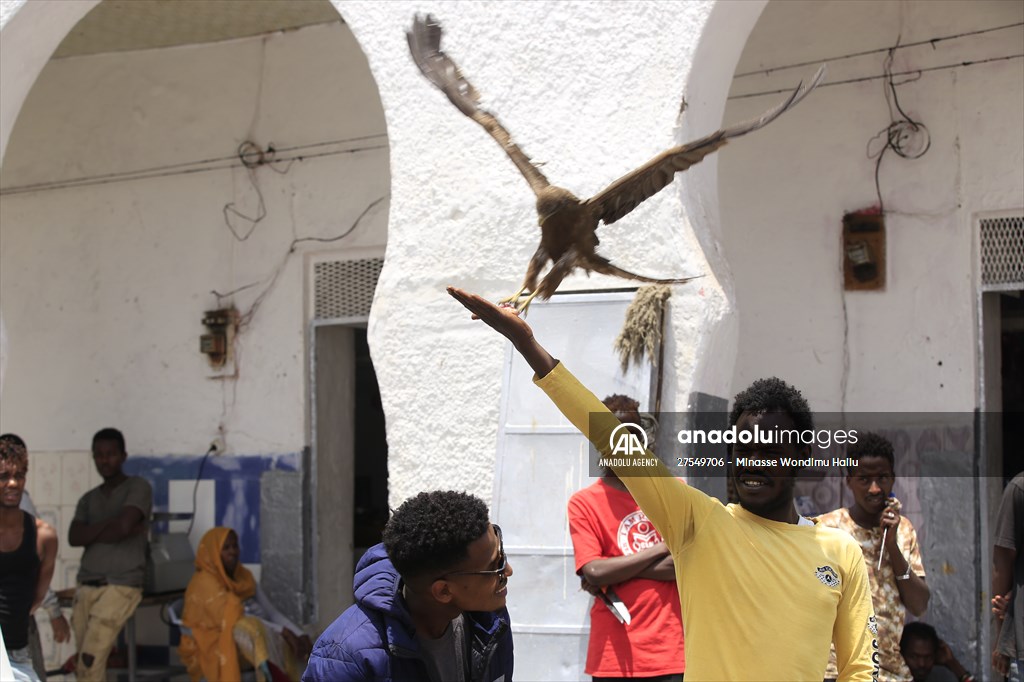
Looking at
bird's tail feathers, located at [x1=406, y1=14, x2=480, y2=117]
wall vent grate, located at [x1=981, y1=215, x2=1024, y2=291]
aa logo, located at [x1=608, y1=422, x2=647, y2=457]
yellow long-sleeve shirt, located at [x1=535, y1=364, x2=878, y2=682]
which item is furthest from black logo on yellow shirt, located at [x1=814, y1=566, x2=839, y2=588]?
wall vent grate, located at [x1=981, y1=215, x2=1024, y2=291]

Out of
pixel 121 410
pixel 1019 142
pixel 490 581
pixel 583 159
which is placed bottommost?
pixel 490 581

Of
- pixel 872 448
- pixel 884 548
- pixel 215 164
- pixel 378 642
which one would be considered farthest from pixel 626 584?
pixel 215 164

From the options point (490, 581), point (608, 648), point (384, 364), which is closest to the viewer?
point (490, 581)

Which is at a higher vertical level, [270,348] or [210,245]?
[210,245]

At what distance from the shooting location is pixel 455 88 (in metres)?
3.85

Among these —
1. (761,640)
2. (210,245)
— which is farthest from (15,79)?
(761,640)

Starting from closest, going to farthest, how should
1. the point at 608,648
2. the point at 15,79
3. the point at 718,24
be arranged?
the point at 608,648 → the point at 718,24 → the point at 15,79

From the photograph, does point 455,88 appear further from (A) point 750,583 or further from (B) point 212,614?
(B) point 212,614

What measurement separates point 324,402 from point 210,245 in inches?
51.8

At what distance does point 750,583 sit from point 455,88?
207 centimetres

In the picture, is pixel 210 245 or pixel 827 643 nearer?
pixel 827 643

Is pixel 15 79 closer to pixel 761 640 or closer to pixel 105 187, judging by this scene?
pixel 105 187

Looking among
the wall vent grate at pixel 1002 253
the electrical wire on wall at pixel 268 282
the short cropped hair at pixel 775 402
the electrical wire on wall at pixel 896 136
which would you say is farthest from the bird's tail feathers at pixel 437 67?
the electrical wire on wall at pixel 268 282

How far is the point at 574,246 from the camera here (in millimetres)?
3938
